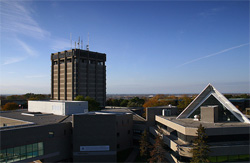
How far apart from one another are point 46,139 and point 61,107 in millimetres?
15934

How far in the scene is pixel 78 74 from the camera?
103125 mm

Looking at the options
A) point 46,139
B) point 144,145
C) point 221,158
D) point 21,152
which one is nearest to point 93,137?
point 46,139

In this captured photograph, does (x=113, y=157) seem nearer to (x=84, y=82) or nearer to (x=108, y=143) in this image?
(x=108, y=143)

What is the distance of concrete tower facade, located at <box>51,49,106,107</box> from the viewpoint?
10319cm

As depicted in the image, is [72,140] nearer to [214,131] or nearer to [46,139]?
[46,139]

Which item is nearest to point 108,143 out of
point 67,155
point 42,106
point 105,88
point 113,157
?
point 113,157

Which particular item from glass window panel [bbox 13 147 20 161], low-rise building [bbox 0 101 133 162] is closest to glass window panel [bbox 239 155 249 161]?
low-rise building [bbox 0 101 133 162]

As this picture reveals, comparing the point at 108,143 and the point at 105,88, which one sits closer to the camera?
the point at 108,143

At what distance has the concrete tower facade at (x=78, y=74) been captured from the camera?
103 meters

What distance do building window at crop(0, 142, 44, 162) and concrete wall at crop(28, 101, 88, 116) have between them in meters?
15.8

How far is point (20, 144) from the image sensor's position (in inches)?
1172

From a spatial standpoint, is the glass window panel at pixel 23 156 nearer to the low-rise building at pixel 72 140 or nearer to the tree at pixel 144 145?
the low-rise building at pixel 72 140

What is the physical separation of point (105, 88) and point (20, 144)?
85.8m

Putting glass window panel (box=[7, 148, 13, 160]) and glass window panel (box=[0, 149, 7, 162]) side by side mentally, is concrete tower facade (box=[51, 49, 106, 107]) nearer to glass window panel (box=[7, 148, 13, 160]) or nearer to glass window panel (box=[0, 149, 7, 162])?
Answer: glass window panel (box=[7, 148, 13, 160])
